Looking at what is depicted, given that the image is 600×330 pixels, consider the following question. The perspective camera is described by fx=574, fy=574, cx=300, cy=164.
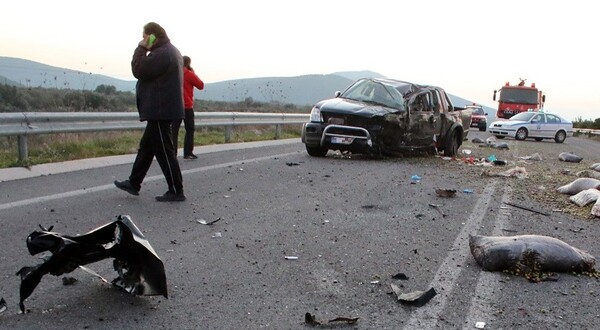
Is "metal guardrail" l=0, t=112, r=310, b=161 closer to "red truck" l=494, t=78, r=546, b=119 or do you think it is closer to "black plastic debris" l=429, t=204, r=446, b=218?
"black plastic debris" l=429, t=204, r=446, b=218

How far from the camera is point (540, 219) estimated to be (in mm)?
6430

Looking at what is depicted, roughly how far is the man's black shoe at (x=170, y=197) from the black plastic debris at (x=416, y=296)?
3311mm

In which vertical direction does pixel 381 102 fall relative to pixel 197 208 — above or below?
above

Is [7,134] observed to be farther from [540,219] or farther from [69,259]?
[540,219]

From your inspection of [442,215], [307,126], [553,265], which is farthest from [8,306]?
[307,126]

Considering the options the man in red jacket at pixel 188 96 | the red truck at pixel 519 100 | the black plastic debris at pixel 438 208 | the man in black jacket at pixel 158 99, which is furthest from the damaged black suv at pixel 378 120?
the red truck at pixel 519 100

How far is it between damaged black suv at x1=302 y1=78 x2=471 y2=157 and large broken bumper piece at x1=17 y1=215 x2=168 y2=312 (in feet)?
25.3

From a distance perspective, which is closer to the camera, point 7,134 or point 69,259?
point 69,259

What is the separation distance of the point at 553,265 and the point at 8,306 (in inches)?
149

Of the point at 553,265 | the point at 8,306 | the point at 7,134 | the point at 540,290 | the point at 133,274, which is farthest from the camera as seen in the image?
the point at 7,134

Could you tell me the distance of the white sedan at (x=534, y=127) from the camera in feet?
86.5

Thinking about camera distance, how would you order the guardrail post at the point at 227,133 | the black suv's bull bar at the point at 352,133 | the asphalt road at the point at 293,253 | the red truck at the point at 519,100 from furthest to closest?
the red truck at the point at 519,100, the guardrail post at the point at 227,133, the black suv's bull bar at the point at 352,133, the asphalt road at the point at 293,253

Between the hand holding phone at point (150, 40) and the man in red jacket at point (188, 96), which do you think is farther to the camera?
the man in red jacket at point (188, 96)

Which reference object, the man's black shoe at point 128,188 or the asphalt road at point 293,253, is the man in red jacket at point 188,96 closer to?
the asphalt road at point 293,253
